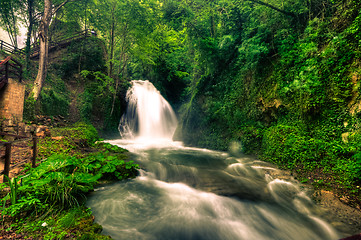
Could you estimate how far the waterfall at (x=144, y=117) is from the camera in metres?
17.9

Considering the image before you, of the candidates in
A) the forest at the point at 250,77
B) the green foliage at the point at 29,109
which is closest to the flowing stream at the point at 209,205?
the forest at the point at 250,77

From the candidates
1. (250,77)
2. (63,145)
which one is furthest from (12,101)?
(250,77)

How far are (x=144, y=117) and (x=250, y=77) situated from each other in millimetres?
12476

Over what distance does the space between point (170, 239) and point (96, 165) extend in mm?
3334

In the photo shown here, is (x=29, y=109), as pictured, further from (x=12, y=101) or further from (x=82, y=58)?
(x=82, y=58)

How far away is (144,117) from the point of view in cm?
1836

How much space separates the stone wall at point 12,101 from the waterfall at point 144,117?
9152 millimetres

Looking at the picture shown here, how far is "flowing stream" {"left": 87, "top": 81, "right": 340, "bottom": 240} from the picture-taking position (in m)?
3.19

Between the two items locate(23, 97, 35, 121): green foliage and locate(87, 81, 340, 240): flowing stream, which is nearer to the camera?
locate(87, 81, 340, 240): flowing stream

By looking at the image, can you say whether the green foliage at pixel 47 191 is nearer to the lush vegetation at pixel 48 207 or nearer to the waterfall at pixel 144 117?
the lush vegetation at pixel 48 207

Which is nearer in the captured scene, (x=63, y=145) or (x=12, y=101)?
(x=63, y=145)

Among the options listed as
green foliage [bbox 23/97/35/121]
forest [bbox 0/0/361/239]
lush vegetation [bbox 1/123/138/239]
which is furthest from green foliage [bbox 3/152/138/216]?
green foliage [bbox 23/97/35/121]

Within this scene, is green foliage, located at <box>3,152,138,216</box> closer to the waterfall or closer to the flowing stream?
the flowing stream

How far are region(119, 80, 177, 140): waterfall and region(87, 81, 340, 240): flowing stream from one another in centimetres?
1159
